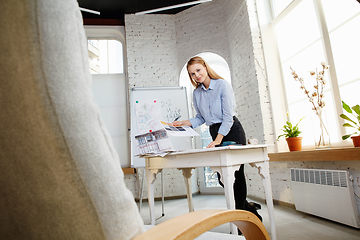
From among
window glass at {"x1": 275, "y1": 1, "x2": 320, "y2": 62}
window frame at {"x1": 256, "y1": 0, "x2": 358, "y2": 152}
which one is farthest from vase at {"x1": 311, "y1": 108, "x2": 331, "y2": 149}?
window glass at {"x1": 275, "y1": 1, "x2": 320, "y2": 62}

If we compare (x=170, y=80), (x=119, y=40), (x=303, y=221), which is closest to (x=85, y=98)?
(x=303, y=221)

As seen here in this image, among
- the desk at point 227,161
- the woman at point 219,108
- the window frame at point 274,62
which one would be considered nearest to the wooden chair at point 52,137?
the desk at point 227,161

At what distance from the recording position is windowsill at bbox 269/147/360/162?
180cm

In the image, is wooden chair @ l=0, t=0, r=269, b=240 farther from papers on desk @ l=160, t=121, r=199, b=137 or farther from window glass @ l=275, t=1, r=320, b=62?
window glass @ l=275, t=1, r=320, b=62

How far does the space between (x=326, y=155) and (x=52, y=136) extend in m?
2.32

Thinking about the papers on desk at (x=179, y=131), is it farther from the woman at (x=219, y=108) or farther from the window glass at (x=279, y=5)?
the window glass at (x=279, y=5)

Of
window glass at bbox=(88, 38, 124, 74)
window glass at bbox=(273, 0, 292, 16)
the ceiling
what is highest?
the ceiling

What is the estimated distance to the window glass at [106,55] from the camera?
16.1ft

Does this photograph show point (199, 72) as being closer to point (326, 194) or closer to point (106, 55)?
point (326, 194)

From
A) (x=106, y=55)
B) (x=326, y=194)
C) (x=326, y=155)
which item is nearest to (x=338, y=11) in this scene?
(x=326, y=155)

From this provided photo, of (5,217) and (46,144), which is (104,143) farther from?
(5,217)

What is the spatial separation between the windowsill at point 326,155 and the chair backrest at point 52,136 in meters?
2.07

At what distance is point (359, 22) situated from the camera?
2.04m

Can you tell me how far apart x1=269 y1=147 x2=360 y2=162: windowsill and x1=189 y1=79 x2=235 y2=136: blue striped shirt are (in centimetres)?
93
